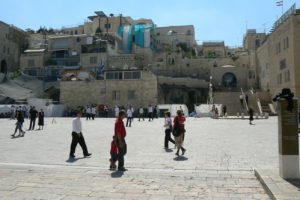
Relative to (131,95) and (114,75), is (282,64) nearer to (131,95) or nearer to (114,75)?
(131,95)

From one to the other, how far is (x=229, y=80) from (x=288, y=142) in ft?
179

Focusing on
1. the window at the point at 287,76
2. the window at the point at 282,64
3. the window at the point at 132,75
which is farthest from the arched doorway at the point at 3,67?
the window at the point at 287,76

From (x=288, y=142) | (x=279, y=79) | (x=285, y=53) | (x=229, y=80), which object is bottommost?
(x=288, y=142)

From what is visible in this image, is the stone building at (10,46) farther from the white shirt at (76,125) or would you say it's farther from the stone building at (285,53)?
the white shirt at (76,125)

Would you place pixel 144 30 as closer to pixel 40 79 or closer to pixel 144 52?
pixel 144 52

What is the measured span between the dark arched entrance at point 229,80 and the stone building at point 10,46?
3773 cm

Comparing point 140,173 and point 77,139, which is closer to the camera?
point 140,173

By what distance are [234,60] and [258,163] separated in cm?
5903

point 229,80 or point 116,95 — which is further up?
point 229,80

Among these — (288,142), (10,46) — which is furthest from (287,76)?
(10,46)

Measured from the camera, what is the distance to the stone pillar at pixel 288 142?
6.83 m

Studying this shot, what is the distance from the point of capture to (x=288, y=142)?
6.95 meters

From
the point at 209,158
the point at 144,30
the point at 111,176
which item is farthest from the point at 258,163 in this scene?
the point at 144,30

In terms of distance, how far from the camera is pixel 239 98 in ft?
132
